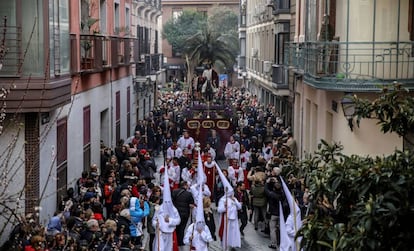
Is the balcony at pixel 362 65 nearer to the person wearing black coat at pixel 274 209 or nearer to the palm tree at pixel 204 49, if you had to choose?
the person wearing black coat at pixel 274 209

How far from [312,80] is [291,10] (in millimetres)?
13466

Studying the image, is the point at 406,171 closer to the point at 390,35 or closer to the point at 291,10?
the point at 390,35

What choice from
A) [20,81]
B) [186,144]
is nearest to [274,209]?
[20,81]

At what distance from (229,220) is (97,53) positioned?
745 cm

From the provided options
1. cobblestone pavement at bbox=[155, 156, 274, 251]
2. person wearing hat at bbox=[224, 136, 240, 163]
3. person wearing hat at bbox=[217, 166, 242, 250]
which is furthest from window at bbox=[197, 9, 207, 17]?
person wearing hat at bbox=[217, 166, 242, 250]

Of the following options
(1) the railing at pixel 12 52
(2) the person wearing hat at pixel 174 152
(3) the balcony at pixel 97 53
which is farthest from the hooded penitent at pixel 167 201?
(2) the person wearing hat at pixel 174 152

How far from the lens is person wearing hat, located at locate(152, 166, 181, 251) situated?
15781 millimetres

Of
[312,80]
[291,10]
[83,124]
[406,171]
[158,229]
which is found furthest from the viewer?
[291,10]

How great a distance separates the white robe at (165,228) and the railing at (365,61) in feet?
14.0

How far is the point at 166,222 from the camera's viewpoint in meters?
15.9

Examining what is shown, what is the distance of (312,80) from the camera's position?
17578 millimetres

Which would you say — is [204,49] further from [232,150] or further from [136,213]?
[136,213]

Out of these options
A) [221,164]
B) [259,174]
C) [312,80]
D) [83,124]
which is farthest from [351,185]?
[221,164]

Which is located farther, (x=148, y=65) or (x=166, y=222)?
(x=148, y=65)
